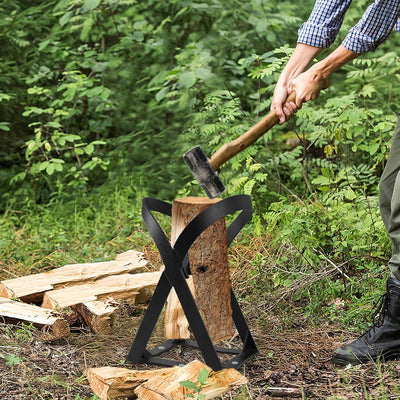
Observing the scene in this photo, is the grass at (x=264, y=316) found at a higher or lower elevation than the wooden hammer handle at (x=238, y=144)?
lower

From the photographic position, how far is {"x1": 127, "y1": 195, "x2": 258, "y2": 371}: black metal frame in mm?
2633

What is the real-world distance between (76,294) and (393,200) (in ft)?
6.15

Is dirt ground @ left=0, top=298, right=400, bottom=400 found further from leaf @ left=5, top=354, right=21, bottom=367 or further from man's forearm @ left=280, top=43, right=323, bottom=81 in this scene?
man's forearm @ left=280, top=43, right=323, bottom=81

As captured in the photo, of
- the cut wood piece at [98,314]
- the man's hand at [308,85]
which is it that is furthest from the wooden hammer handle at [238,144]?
the cut wood piece at [98,314]

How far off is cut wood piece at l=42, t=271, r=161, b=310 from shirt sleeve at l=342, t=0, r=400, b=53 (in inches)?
74.3

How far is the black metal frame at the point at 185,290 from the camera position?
2633 mm

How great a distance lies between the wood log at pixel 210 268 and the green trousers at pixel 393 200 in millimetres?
804

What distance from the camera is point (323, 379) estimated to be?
2725mm

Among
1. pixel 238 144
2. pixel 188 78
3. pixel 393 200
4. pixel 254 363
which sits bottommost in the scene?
pixel 254 363

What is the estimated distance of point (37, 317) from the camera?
10.6 feet

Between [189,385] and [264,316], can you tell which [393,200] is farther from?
[189,385]

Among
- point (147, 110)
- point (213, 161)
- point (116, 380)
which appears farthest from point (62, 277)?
point (147, 110)

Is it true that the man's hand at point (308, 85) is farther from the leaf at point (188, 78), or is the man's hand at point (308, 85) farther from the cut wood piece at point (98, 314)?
the leaf at point (188, 78)

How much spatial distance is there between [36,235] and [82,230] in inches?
16.2
